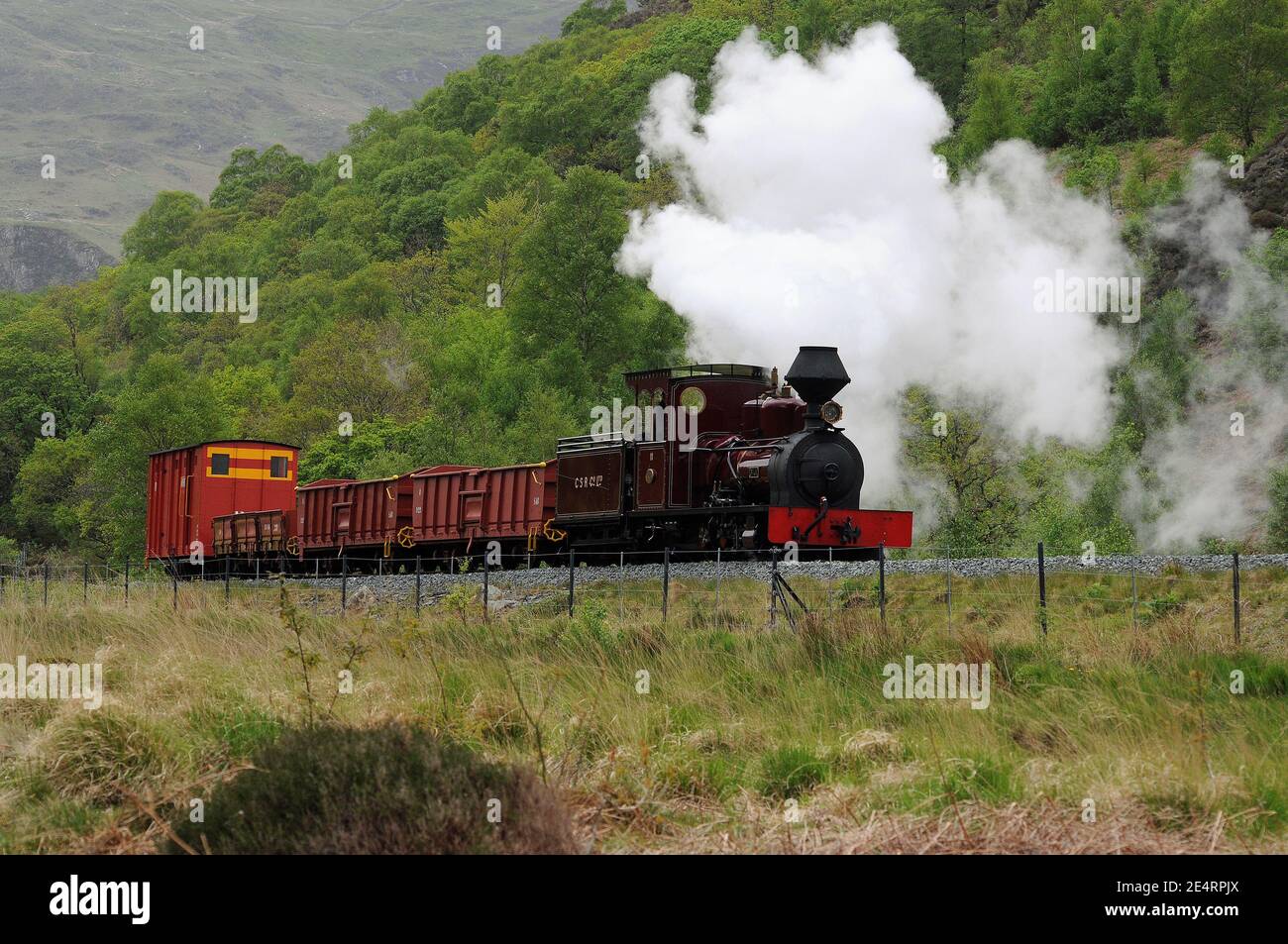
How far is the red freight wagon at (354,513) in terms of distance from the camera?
3209 centimetres

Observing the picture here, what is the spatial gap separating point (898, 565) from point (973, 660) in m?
8.65

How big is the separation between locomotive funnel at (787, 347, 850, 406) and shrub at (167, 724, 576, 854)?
14.4m

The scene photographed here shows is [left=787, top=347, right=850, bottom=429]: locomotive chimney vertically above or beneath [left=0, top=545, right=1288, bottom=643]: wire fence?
above

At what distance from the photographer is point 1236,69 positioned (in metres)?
56.0

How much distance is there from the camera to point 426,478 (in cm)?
3131

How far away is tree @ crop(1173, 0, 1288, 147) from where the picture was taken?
55.4m

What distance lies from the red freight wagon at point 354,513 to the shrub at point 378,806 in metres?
25.0

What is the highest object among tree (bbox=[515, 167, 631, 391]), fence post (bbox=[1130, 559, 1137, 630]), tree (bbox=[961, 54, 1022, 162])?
tree (bbox=[961, 54, 1022, 162])

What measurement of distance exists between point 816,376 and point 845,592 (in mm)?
3773

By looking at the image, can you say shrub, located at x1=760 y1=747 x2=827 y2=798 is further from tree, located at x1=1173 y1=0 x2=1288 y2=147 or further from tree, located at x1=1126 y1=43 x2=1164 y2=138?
tree, located at x1=1126 y1=43 x2=1164 y2=138

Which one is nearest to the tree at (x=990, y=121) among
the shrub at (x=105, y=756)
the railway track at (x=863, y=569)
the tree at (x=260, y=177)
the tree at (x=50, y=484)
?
the railway track at (x=863, y=569)

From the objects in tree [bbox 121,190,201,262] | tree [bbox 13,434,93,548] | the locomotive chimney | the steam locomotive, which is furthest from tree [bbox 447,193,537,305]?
tree [bbox 121,190,201,262]

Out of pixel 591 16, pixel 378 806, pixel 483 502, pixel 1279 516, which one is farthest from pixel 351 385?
pixel 591 16

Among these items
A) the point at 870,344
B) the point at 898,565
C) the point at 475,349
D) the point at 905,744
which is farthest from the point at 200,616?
the point at 475,349
